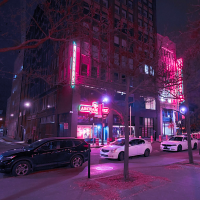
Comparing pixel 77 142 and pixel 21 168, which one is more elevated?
pixel 77 142

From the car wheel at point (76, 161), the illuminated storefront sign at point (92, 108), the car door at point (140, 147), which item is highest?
the illuminated storefront sign at point (92, 108)

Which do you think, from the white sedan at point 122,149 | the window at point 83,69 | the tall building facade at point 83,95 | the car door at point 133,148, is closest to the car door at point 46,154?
the white sedan at point 122,149

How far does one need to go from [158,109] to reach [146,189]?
37.7m

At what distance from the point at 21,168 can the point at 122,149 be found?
6.82 metres

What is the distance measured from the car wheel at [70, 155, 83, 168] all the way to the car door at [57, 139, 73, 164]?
0.29 meters

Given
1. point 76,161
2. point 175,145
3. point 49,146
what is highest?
point 49,146

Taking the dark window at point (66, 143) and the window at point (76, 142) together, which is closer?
the dark window at point (66, 143)

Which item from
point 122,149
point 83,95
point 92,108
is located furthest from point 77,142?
point 83,95

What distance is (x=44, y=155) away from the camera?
9.09 m

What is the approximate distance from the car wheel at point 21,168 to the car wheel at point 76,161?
92.4 inches

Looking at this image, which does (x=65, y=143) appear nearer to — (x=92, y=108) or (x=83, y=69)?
(x=92, y=108)

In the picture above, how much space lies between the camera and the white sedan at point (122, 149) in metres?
12.5

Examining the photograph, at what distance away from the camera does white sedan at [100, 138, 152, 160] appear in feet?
41.0

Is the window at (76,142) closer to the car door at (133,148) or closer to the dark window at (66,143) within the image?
the dark window at (66,143)
